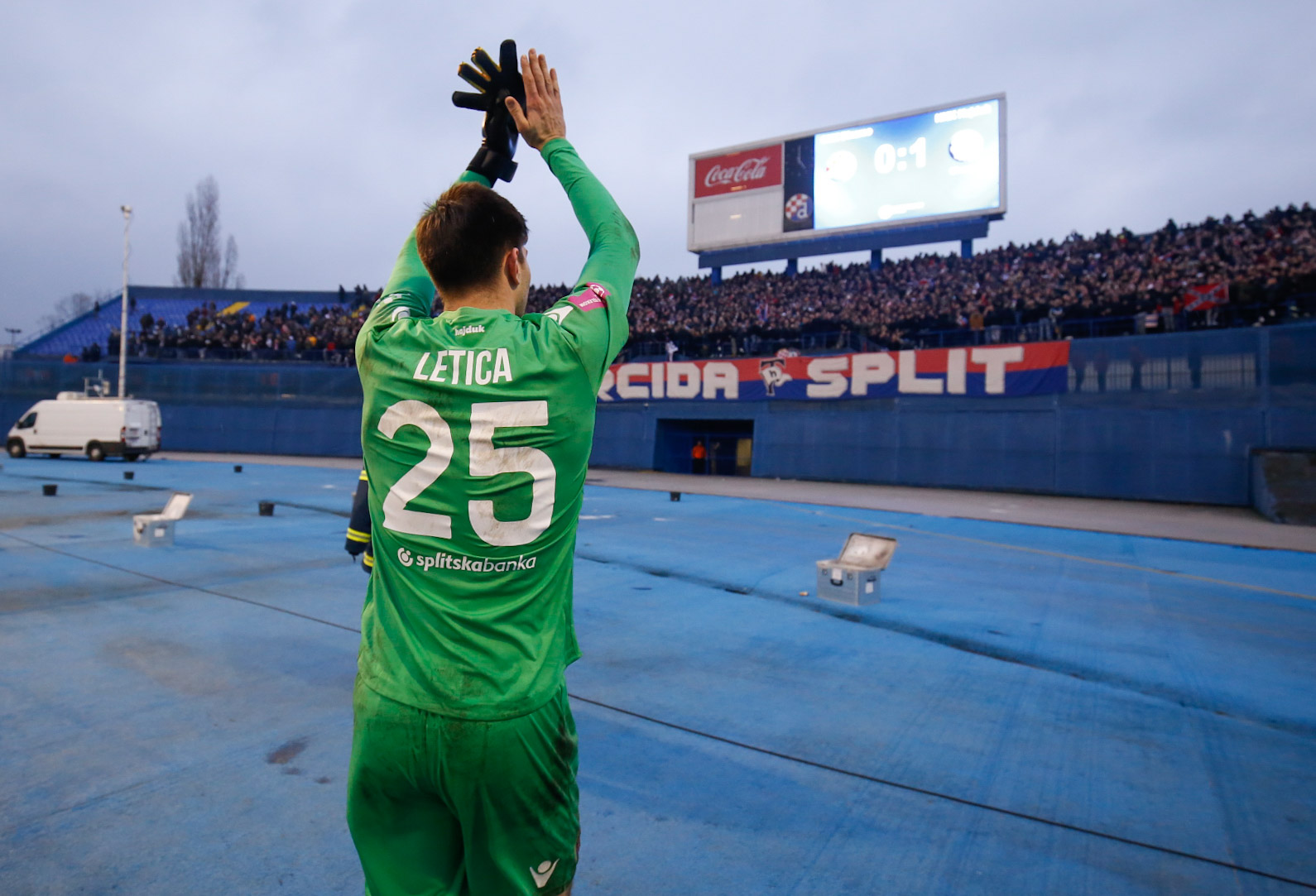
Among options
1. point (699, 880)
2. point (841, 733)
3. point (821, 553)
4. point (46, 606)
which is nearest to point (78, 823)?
point (699, 880)

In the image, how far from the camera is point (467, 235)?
5.13 ft

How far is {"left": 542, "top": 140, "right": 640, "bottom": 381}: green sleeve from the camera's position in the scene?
1524 mm

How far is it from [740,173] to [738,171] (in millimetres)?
123

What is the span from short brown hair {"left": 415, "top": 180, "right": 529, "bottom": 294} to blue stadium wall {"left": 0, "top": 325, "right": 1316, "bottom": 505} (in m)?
21.8

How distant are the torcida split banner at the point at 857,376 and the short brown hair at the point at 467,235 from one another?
23.6m

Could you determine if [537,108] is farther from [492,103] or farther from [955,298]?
[955,298]

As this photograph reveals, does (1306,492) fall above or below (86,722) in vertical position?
above

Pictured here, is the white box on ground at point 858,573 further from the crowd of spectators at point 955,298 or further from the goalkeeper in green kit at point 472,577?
the crowd of spectators at point 955,298

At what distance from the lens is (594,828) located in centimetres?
314

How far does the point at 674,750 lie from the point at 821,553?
7.30 metres

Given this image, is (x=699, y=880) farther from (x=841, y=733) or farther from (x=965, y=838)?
(x=841, y=733)

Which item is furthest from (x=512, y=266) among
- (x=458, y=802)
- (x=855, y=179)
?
(x=855, y=179)

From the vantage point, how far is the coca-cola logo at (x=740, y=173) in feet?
117

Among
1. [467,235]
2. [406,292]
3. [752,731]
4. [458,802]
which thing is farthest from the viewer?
[752,731]
